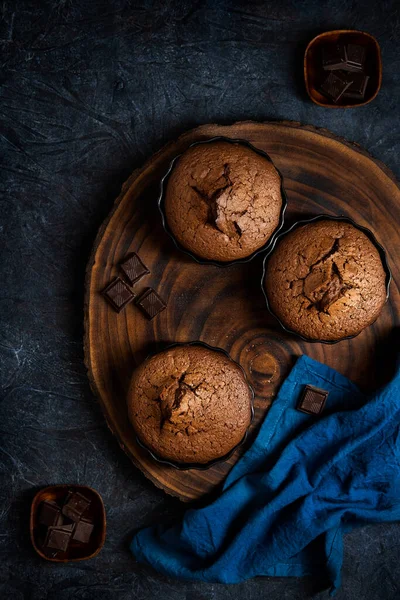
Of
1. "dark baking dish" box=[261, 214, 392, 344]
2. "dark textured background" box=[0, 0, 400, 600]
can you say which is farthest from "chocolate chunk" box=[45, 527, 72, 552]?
"dark baking dish" box=[261, 214, 392, 344]

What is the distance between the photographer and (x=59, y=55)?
111 inches

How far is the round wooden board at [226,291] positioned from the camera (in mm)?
2527

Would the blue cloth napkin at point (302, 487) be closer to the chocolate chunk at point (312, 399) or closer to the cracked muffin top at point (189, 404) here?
the chocolate chunk at point (312, 399)

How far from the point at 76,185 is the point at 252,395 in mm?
1359

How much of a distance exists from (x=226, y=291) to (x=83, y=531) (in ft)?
4.49

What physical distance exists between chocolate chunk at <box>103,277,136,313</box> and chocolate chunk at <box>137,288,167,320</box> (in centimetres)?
6

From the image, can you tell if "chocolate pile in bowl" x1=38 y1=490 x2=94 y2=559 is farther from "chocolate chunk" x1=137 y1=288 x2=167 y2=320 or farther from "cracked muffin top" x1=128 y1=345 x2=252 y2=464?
"chocolate chunk" x1=137 y1=288 x2=167 y2=320

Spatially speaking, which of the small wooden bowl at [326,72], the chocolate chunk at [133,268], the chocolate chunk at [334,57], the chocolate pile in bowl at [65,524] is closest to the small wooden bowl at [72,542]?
the chocolate pile in bowl at [65,524]

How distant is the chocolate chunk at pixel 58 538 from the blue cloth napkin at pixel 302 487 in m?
0.53

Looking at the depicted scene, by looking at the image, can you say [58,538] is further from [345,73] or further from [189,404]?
[345,73]

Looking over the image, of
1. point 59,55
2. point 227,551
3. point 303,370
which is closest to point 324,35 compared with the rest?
point 59,55

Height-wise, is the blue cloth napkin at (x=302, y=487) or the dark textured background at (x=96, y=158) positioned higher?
the dark textured background at (x=96, y=158)

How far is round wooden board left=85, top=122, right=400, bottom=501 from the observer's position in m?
2.53

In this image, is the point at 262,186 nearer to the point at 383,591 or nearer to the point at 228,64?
the point at 228,64
